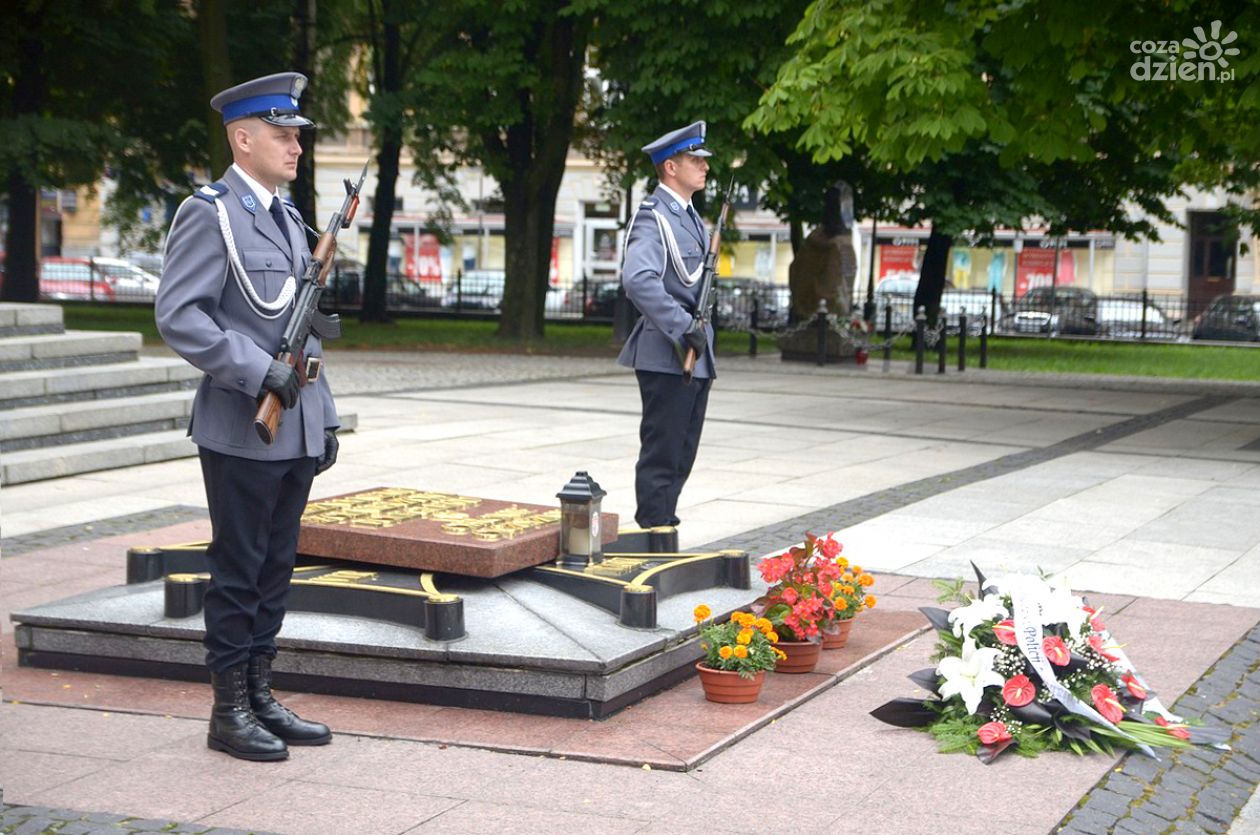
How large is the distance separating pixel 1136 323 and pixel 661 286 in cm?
3180

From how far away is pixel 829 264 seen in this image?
88.0ft

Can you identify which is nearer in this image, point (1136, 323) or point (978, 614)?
point (978, 614)

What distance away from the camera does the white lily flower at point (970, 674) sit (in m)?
5.41

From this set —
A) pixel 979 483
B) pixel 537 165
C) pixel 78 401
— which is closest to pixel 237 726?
pixel 979 483

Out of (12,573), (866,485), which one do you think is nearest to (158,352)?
(866,485)

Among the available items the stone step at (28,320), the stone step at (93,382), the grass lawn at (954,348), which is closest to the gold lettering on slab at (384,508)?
the stone step at (93,382)

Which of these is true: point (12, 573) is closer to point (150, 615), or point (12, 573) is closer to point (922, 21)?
point (150, 615)

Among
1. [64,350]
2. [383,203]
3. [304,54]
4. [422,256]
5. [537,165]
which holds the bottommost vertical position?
[64,350]

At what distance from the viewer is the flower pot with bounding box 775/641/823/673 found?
6.23 m

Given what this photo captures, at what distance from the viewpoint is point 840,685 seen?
243 inches

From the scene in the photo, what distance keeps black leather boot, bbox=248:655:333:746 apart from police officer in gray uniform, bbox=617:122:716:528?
2724 mm

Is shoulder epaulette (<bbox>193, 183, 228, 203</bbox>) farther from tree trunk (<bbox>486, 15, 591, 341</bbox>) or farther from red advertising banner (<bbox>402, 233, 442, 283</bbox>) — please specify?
red advertising banner (<bbox>402, 233, 442, 283</bbox>)

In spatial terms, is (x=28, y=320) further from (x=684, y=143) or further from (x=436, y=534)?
(x=436, y=534)

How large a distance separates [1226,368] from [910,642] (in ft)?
75.7
